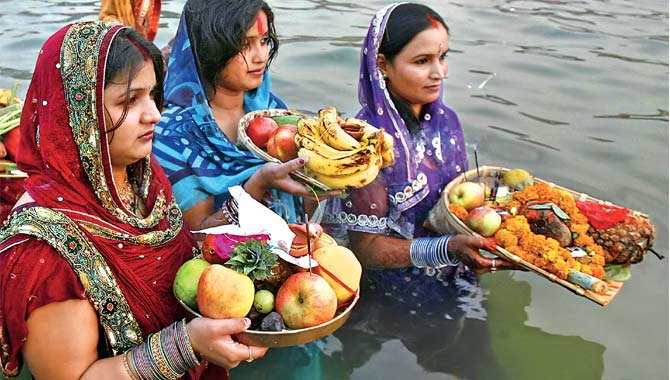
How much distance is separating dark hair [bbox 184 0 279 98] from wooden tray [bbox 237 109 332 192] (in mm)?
268

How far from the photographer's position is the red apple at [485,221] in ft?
10.2

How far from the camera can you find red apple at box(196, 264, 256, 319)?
204cm

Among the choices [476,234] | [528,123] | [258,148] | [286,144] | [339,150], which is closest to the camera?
[339,150]

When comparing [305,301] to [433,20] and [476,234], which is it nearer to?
[476,234]

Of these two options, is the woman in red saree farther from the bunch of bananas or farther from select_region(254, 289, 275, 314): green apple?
the bunch of bananas

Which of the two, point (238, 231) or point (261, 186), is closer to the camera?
point (238, 231)

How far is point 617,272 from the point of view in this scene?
3072 millimetres

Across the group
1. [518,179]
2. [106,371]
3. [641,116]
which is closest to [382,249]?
[518,179]

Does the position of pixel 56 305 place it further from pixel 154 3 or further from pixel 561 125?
pixel 561 125

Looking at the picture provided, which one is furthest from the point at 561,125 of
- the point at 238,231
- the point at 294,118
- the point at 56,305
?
the point at 56,305

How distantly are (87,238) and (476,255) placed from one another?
1.77 m

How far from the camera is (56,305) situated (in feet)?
6.53

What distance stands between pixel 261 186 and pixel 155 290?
2.55ft

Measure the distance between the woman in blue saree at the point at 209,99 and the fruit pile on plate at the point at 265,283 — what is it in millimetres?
771
